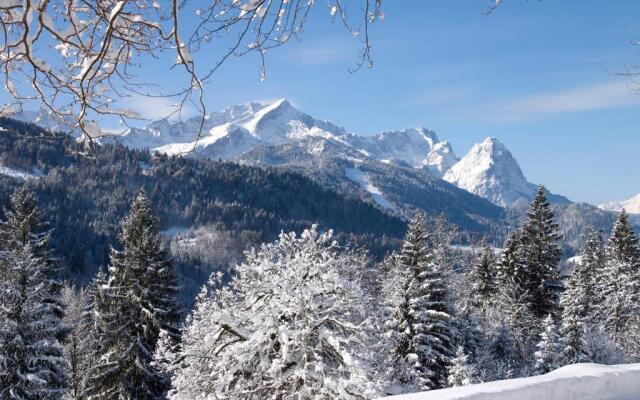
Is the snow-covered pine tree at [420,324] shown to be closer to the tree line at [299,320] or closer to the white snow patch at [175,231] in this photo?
the tree line at [299,320]

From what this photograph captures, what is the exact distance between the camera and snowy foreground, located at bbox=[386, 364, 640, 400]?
4.38 m

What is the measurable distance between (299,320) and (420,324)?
14.8 metres

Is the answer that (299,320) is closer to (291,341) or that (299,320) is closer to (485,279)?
(291,341)

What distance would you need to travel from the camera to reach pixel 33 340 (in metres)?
17.0

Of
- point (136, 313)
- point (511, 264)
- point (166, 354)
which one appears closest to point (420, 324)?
point (136, 313)

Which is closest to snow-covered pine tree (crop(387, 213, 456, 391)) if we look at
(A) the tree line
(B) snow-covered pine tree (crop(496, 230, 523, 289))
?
(A) the tree line

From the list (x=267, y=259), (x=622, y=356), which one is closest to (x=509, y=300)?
(x=622, y=356)

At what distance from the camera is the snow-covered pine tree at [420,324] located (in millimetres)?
22812

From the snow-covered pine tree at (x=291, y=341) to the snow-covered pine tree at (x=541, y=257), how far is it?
25208mm

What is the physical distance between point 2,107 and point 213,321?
7688 mm

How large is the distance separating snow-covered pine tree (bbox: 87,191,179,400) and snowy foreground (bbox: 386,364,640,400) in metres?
16.0

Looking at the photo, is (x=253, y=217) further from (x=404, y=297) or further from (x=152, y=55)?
(x=152, y=55)

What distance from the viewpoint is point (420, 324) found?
2330 centimetres

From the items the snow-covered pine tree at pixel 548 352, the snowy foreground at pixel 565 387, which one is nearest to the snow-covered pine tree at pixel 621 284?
the snow-covered pine tree at pixel 548 352
